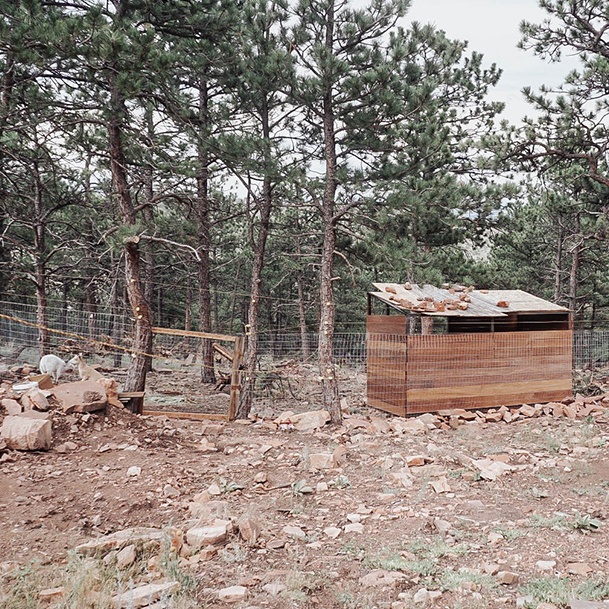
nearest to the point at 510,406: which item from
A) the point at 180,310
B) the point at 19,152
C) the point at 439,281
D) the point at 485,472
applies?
the point at 439,281

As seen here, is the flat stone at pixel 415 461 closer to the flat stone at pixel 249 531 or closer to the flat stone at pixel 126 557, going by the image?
the flat stone at pixel 249 531

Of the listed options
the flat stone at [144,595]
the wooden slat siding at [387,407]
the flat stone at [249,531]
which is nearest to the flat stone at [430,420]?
the wooden slat siding at [387,407]

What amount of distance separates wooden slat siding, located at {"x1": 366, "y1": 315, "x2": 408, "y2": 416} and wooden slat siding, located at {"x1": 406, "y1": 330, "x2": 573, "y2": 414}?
0.58 feet

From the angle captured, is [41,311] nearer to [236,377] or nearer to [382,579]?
[236,377]

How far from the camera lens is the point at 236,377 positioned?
31.7 feet

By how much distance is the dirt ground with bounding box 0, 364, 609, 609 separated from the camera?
342 centimetres

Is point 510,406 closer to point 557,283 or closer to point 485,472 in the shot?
point 485,472

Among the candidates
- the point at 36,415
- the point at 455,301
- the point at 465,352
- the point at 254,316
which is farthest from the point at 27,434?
the point at 455,301

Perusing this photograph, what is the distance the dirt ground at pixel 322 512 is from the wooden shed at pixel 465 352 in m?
2.07

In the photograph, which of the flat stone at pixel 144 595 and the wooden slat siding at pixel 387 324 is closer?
the flat stone at pixel 144 595

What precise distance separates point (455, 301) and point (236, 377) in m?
5.00

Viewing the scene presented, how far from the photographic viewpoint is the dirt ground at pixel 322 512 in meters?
3.42

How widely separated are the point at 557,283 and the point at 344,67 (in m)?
12.5

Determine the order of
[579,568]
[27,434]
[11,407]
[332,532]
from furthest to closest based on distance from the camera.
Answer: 1. [11,407]
2. [27,434]
3. [332,532]
4. [579,568]
